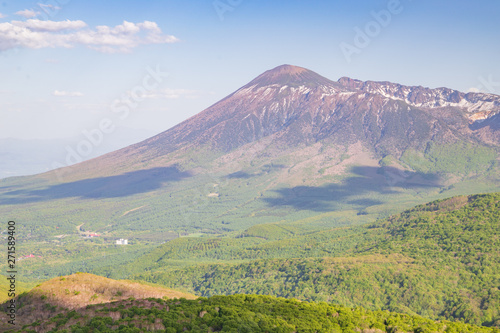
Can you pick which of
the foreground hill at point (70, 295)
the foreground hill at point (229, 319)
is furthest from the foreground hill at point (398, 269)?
the foreground hill at point (70, 295)

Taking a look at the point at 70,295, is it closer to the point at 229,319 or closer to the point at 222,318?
the point at 222,318

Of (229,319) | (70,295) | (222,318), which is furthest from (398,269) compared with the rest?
(70,295)

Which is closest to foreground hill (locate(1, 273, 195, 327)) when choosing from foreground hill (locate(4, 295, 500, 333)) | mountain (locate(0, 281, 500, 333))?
mountain (locate(0, 281, 500, 333))

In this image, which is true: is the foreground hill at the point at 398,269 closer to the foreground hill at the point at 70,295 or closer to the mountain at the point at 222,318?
the mountain at the point at 222,318

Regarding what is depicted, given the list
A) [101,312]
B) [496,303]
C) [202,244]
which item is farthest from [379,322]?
[202,244]

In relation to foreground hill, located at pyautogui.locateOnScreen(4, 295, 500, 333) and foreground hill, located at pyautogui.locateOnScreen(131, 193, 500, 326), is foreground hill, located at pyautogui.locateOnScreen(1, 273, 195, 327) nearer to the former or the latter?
foreground hill, located at pyautogui.locateOnScreen(4, 295, 500, 333)

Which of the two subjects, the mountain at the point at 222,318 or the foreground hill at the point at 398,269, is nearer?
the mountain at the point at 222,318

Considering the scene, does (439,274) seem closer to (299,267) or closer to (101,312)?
(299,267)
